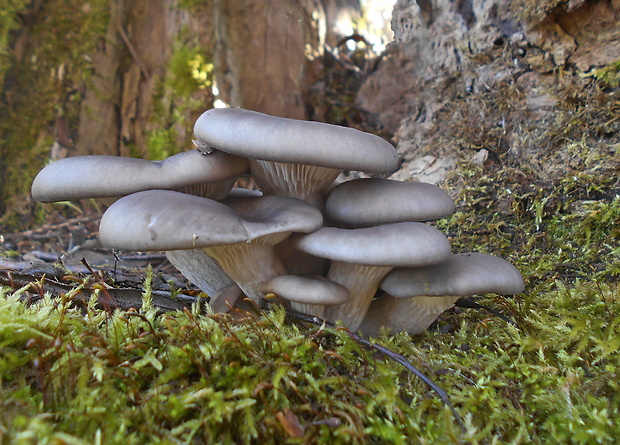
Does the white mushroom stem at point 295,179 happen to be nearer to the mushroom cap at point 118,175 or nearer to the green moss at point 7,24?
the mushroom cap at point 118,175

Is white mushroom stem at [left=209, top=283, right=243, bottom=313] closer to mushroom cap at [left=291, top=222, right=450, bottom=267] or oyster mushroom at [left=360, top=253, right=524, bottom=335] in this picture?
mushroom cap at [left=291, top=222, right=450, bottom=267]

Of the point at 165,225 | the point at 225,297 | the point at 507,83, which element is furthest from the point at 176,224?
the point at 507,83

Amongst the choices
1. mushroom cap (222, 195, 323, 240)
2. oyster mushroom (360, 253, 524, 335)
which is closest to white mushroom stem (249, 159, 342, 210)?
mushroom cap (222, 195, 323, 240)

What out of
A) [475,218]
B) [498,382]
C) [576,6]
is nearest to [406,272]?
[498,382]

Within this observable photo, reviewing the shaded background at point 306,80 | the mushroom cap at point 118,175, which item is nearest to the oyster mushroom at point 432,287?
the mushroom cap at point 118,175

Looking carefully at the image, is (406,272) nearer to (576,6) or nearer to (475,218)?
(475,218)
